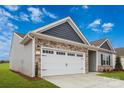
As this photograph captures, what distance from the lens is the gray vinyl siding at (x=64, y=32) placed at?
521 inches

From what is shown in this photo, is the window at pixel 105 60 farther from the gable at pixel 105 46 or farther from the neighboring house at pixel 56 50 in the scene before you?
the neighboring house at pixel 56 50

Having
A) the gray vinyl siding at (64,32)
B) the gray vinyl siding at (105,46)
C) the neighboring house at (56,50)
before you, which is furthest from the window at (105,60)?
the gray vinyl siding at (64,32)

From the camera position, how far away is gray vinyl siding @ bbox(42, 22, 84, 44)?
13.2 metres

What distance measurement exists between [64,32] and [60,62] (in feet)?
10.3

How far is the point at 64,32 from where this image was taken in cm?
1448

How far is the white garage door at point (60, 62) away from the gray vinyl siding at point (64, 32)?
1.49 m

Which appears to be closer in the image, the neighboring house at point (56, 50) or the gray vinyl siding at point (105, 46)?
the neighboring house at point (56, 50)

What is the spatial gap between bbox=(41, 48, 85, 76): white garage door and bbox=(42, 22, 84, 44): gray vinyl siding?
149 centimetres

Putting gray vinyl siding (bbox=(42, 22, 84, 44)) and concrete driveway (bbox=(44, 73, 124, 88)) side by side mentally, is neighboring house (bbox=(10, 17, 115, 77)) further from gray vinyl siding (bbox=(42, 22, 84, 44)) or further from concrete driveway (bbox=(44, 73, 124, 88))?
concrete driveway (bbox=(44, 73, 124, 88))

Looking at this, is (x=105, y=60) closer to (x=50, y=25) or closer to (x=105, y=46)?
(x=105, y=46)

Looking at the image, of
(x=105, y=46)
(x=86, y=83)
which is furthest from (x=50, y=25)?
(x=105, y=46)

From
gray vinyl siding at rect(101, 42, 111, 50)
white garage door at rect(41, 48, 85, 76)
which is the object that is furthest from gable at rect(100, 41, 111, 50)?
white garage door at rect(41, 48, 85, 76)
